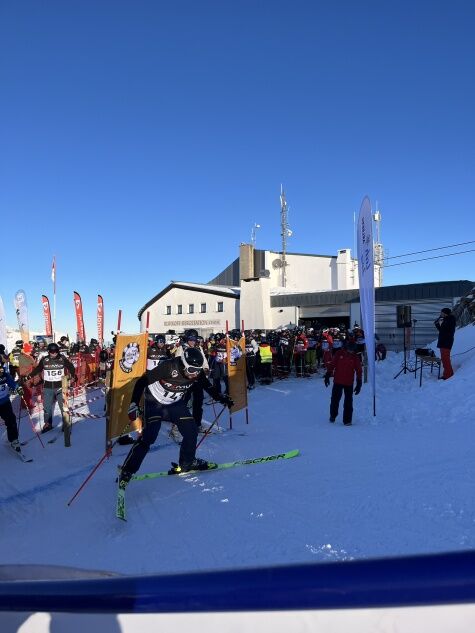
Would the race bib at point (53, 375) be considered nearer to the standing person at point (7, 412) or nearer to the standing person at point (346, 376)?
the standing person at point (7, 412)

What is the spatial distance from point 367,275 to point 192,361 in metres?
4.83

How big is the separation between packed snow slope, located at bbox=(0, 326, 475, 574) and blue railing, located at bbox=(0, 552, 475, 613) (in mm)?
1161

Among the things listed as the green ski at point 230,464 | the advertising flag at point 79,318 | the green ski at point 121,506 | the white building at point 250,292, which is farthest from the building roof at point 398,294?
the green ski at point 121,506

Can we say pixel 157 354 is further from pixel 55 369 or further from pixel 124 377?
pixel 124 377

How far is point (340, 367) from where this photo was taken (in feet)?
27.8

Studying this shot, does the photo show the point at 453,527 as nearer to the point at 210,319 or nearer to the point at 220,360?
the point at 220,360

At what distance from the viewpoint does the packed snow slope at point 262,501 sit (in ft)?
11.5

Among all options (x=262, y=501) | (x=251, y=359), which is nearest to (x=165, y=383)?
(x=262, y=501)

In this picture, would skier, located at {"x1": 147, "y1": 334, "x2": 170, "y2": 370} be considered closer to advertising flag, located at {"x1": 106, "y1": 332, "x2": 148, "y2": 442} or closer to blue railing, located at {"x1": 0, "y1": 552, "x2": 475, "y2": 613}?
advertising flag, located at {"x1": 106, "y1": 332, "x2": 148, "y2": 442}

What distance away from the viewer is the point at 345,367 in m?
8.40

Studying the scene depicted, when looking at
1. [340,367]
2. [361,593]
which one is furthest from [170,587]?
[340,367]

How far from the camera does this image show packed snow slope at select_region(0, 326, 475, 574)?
3.51m

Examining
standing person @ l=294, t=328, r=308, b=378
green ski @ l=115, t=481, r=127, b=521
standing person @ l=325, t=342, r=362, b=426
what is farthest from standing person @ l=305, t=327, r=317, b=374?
green ski @ l=115, t=481, r=127, b=521

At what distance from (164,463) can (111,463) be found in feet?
2.82
